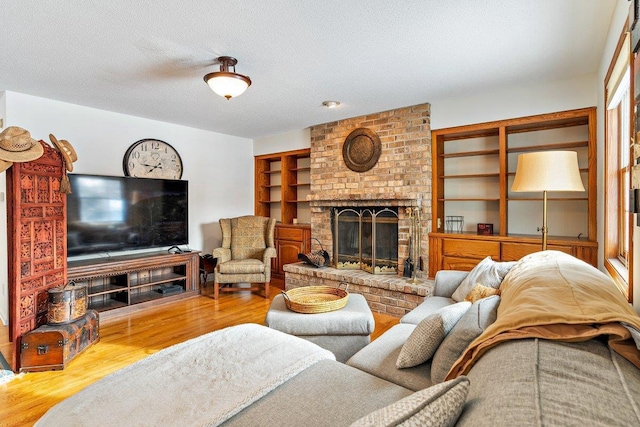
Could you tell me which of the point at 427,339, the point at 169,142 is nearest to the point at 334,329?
the point at 427,339

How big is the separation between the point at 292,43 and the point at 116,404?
2.34 meters

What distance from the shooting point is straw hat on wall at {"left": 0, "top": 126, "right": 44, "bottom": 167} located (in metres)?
2.38

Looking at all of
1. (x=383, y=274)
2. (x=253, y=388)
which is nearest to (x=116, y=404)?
(x=253, y=388)

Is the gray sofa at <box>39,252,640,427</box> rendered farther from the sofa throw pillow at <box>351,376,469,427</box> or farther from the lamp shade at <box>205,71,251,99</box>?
the lamp shade at <box>205,71,251,99</box>

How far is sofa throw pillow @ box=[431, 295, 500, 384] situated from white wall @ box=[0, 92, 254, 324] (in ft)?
13.4

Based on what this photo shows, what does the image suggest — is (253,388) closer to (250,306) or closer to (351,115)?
(250,306)

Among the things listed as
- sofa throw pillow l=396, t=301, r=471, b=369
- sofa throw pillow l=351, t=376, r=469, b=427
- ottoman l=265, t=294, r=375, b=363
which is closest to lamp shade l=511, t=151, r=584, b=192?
sofa throw pillow l=396, t=301, r=471, b=369

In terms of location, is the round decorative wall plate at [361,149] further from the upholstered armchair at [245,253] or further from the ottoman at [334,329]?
the ottoman at [334,329]

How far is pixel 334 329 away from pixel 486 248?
214 cm

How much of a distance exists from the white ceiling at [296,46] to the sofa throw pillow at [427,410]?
2013 mm

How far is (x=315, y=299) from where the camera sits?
8.80ft

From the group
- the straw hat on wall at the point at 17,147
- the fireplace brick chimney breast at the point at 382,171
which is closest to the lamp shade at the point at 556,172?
the fireplace brick chimney breast at the point at 382,171

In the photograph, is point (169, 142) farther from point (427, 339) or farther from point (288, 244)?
point (427, 339)

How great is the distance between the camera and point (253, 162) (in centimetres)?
598
